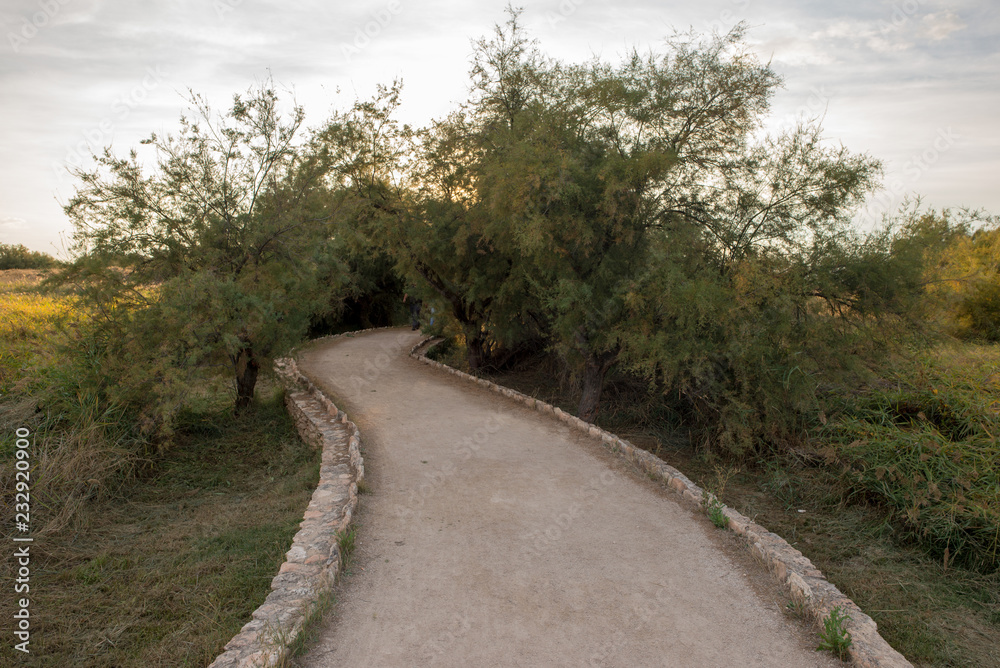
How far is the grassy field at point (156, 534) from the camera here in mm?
5328

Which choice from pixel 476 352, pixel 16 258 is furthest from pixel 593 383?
pixel 16 258

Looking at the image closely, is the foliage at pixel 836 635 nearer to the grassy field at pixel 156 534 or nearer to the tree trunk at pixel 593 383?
the grassy field at pixel 156 534

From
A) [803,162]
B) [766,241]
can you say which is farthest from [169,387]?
[803,162]

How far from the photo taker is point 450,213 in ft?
48.1

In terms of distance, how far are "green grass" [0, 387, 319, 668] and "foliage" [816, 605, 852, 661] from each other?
16.1 ft

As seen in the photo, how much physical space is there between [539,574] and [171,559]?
433 centimetres

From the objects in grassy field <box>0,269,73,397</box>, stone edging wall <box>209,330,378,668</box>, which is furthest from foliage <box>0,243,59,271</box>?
stone edging wall <box>209,330,378,668</box>

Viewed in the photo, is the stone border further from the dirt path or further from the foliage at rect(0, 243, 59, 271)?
the foliage at rect(0, 243, 59, 271)

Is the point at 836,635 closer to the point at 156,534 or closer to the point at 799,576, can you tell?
the point at 799,576

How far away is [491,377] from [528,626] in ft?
43.1

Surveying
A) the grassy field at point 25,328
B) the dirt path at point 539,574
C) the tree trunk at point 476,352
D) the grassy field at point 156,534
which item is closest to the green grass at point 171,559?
the grassy field at point 156,534

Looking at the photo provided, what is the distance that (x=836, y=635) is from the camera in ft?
14.5

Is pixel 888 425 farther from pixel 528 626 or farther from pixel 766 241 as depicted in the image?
pixel 528 626

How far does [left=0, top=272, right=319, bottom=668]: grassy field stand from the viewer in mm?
5328
